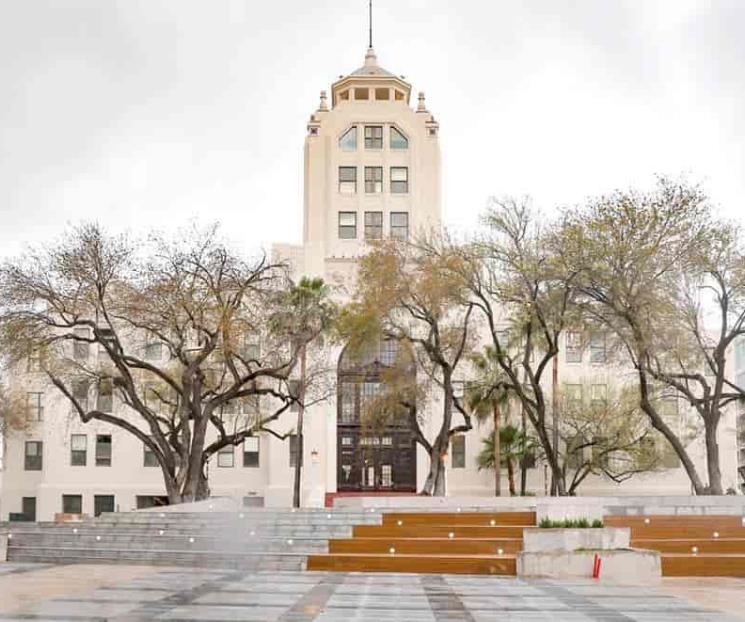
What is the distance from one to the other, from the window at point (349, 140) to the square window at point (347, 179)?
4.12ft

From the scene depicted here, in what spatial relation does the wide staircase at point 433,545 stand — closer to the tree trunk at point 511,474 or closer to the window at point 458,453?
the tree trunk at point 511,474

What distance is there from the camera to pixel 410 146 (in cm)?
5859

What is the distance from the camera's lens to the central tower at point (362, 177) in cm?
5681

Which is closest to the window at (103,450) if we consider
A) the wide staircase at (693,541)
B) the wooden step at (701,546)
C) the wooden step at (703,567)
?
the wide staircase at (693,541)

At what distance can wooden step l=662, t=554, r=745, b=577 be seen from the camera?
65.8ft

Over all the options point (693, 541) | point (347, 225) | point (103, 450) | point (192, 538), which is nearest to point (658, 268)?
point (693, 541)

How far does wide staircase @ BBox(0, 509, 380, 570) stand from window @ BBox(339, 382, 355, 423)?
2763cm

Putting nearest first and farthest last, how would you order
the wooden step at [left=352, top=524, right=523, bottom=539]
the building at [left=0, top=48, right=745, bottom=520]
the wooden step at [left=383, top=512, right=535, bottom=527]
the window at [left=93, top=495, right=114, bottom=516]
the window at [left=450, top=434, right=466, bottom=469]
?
the wooden step at [left=352, top=524, right=523, bottom=539] → the wooden step at [left=383, top=512, right=535, bottom=527] → the building at [left=0, top=48, right=745, bottom=520] → the window at [left=450, top=434, right=466, bottom=469] → the window at [left=93, top=495, right=114, bottom=516]

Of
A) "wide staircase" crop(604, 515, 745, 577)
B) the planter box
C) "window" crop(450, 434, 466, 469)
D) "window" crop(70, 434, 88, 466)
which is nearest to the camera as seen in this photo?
the planter box

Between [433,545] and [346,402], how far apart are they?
33.2 m

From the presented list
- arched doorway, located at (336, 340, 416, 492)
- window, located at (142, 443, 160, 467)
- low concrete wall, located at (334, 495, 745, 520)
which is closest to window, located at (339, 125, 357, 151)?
arched doorway, located at (336, 340, 416, 492)

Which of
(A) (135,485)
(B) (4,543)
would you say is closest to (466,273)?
(B) (4,543)

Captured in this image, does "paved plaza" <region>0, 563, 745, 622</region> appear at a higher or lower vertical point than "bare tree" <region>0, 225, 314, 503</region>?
lower

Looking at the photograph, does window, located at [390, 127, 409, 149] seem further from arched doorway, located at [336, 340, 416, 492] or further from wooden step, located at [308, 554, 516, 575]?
wooden step, located at [308, 554, 516, 575]
